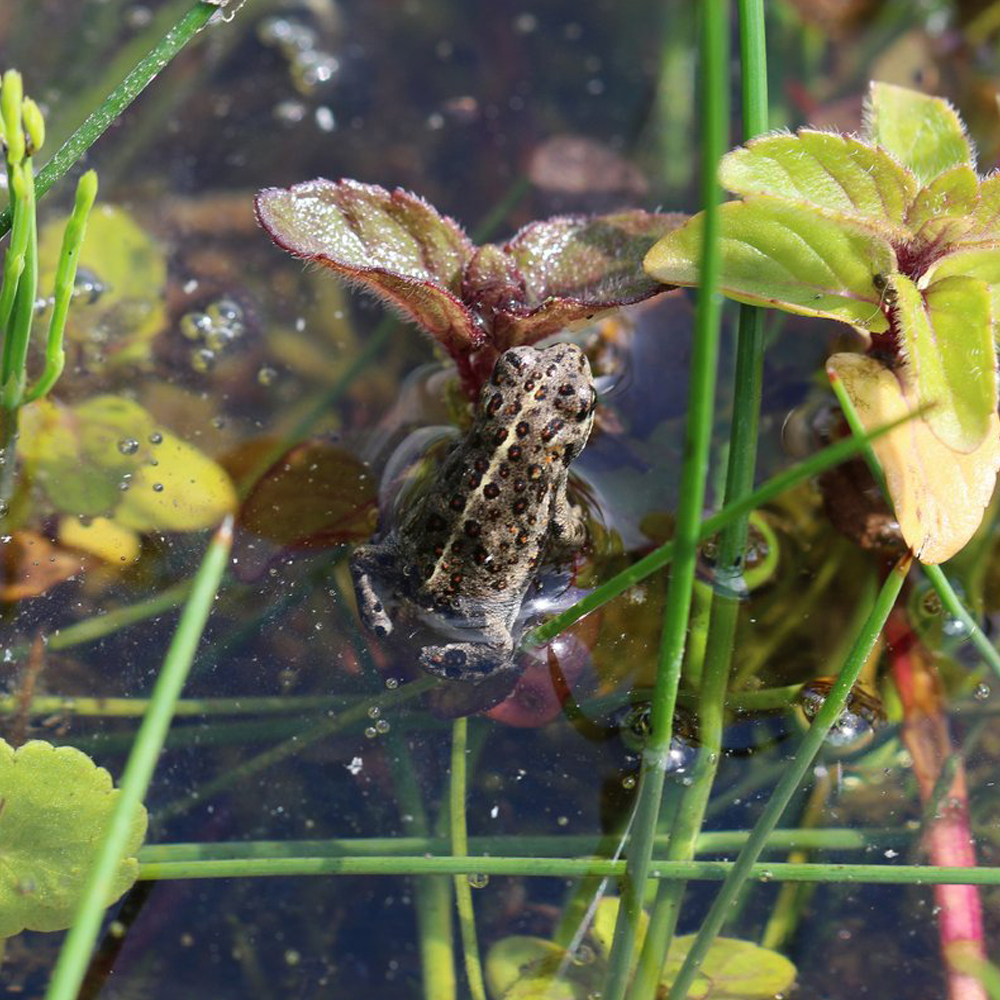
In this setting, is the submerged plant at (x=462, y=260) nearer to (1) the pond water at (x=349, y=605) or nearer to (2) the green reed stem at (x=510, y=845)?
(1) the pond water at (x=349, y=605)

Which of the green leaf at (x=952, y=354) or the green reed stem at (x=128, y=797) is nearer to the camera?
the green reed stem at (x=128, y=797)

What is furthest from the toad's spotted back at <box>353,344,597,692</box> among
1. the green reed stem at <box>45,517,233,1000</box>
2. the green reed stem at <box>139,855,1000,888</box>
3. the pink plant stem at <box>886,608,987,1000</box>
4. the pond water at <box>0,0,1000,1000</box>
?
the green reed stem at <box>45,517,233,1000</box>

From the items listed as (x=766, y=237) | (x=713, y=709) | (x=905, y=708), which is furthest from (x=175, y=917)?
(x=766, y=237)

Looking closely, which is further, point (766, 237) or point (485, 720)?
point (485, 720)

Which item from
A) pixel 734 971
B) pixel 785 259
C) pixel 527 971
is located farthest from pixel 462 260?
pixel 734 971

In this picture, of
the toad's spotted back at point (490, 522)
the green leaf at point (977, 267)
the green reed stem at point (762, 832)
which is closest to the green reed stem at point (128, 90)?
the toad's spotted back at point (490, 522)

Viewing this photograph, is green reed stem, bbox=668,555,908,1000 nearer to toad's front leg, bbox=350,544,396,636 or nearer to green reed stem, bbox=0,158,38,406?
toad's front leg, bbox=350,544,396,636

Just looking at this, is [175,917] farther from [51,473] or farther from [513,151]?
[513,151]
